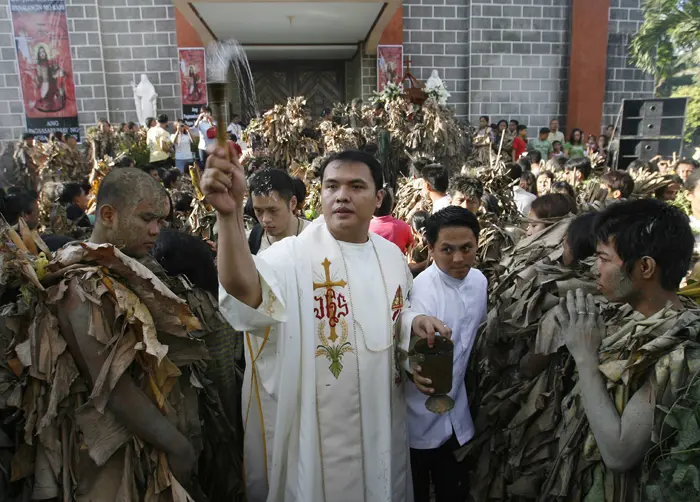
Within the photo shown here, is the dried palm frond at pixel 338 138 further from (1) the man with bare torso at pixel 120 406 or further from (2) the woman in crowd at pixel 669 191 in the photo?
(1) the man with bare torso at pixel 120 406

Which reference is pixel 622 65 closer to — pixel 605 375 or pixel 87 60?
pixel 87 60

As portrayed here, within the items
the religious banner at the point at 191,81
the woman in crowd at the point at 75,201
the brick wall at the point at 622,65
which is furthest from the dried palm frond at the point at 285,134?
the brick wall at the point at 622,65

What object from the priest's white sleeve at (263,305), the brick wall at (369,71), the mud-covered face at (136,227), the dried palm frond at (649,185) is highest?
the brick wall at (369,71)

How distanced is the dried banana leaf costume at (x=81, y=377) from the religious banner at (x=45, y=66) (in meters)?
15.5

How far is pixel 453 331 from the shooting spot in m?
2.72

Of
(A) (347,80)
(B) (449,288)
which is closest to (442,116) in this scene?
(B) (449,288)

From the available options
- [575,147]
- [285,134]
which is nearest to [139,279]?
[285,134]

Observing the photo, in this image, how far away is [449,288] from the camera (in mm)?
2779

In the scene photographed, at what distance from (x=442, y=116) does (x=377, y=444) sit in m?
7.90

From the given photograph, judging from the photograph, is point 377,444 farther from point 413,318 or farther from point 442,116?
point 442,116

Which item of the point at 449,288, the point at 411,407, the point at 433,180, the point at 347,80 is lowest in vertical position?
the point at 411,407

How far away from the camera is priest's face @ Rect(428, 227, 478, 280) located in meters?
2.77

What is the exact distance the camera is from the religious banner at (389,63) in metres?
15.9

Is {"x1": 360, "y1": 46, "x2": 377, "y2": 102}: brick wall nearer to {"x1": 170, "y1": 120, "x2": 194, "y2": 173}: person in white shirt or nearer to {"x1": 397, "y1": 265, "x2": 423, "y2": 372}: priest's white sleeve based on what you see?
{"x1": 170, "y1": 120, "x2": 194, "y2": 173}: person in white shirt
